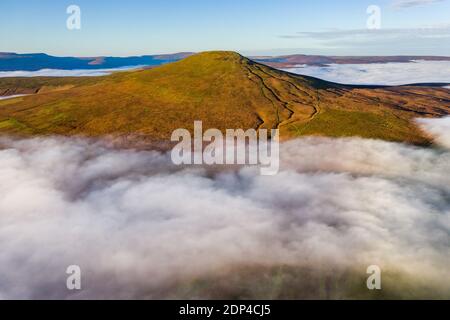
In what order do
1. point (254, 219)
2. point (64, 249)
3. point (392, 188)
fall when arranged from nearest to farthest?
point (64, 249) < point (254, 219) < point (392, 188)

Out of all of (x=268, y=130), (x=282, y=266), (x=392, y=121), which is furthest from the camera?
(x=392, y=121)

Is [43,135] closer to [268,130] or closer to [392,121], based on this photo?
[268,130]

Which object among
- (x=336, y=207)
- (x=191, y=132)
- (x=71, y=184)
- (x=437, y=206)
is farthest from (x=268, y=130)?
(x=71, y=184)

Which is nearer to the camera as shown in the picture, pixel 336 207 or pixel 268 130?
pixel 336 207

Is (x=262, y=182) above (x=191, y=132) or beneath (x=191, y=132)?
beneath

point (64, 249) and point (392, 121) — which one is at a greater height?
point (392, 121)

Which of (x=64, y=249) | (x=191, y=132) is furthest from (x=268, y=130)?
(x=64, y=249)

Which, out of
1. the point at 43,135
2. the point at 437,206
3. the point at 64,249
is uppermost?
the point at 43,135
